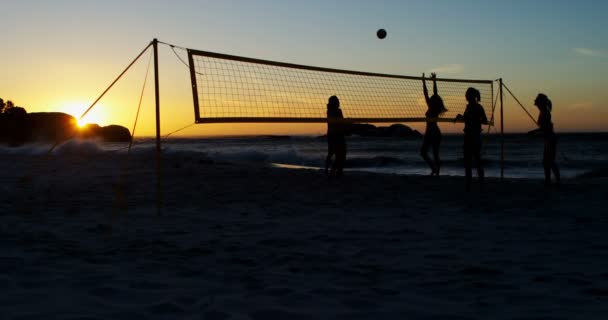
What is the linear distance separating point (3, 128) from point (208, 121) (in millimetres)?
45153

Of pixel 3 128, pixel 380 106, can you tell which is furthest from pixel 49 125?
pixel 380 106

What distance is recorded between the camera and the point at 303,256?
3.79 metres

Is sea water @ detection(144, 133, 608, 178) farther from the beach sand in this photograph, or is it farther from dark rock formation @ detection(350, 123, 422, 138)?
dark rock formation @ detection(350, 123, 422, 138)

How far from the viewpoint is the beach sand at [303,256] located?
8.89 ft

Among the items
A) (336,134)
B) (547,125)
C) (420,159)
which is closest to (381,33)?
(336,134)

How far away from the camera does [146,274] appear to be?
129 inches

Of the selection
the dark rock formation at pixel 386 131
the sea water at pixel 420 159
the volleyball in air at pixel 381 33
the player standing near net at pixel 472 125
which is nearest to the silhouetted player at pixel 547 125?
the sea water at pixel 420 159

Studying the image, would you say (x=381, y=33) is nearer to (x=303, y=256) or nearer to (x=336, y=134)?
(x=336, y=134)

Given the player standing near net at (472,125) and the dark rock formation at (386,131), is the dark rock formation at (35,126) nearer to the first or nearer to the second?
the dark rock formation at (386,131)

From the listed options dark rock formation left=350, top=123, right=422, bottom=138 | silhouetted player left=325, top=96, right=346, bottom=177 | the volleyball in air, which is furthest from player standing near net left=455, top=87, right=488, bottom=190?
dark rock formation left=350, top=123, right=422, bottom=138

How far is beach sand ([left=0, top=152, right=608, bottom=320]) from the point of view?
2.71 m

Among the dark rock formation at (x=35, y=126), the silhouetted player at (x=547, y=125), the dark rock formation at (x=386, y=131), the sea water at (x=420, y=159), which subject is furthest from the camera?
the dark rock formation at (x=386, y=131)

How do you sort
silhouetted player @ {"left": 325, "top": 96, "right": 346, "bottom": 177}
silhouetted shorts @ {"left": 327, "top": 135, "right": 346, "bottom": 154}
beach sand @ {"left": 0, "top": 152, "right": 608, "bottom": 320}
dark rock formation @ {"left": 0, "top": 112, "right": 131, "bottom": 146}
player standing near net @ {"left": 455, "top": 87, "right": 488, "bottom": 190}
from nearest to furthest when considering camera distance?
beach sand @ {"left": 0, "top": 152, "right": 608, "bottom": 320}, player standing near net @ {"left": 455, "top": 87, "right": 488, "bottom": 190}, silhouetted player @ {"left": 325, "top": 96, "right": 346, "bottom": 177}, silhouetted shorts @ {"left": 327, "top": 135, "right": 346, "bottom": 154}, dark rock formation @ {"left": 0, "top": 112, "right": 131, "bottom": 146}

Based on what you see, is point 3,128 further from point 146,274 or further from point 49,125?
point 146,274
